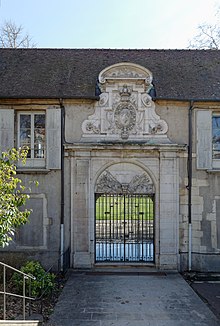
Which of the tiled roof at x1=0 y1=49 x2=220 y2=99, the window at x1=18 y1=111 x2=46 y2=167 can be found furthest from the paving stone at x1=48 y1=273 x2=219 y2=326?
the tiled roof at x1=0 y1=49 x2=220 y2=99

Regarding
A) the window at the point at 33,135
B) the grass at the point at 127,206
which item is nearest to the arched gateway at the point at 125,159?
the grass at the point at 127,206

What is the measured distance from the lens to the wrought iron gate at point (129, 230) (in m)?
11.5

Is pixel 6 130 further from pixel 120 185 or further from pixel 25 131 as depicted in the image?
pixel 120 185

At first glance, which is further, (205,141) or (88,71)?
(88,71)

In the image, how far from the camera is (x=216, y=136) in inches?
453

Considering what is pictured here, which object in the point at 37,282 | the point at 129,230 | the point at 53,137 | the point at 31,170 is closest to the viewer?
the point at 37,282

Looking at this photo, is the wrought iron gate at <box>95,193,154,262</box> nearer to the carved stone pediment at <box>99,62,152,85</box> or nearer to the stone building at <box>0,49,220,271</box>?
the stone building at <box>0,49,220,271</box>

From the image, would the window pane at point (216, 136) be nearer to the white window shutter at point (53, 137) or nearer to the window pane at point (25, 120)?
the white window shutter at point (53, 137)

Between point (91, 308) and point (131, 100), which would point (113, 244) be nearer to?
point (91, 308)

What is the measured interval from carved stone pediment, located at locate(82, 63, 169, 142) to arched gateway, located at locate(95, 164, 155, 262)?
1.35 metres

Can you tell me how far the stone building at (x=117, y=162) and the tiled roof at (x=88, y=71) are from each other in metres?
0.12

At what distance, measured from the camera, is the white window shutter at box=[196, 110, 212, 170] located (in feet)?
36.7

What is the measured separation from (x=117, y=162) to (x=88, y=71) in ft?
13.1

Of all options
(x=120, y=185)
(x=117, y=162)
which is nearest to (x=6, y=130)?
(x=117, y=162)
